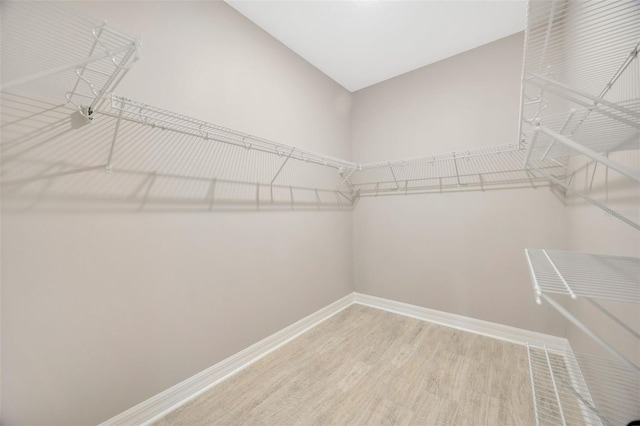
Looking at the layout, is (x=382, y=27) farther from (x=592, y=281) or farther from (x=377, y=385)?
(x=377, y=385)

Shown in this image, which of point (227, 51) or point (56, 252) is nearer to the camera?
point (56, 252)

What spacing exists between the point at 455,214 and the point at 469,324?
98 cm

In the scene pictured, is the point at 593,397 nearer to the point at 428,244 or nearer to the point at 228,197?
the point at 428,244

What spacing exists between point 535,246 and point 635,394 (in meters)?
1.16

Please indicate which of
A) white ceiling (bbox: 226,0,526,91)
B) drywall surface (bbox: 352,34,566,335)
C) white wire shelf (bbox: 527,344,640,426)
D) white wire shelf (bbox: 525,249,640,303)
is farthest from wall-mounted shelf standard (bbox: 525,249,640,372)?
white ceiling (bbox: 226,0,526,91)

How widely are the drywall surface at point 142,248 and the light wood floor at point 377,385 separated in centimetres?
26

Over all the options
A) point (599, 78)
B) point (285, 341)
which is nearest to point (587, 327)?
point (599, 78)

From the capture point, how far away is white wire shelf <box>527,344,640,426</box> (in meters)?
0.91

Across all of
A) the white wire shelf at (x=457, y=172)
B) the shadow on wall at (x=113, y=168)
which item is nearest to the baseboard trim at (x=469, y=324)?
the white wire shelf at (x=457, y=172)

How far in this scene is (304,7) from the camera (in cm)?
171

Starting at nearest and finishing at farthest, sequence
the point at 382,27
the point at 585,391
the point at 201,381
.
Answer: the point at 585,391 < the point at 201,381 < the point at 382,27

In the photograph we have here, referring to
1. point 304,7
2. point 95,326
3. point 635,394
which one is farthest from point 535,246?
point 95,326

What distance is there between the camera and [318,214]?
Result: 7.81ft

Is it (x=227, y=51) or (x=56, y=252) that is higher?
(x=227, y=51)
